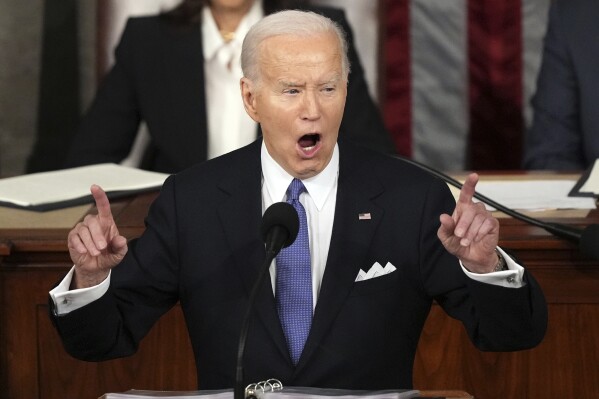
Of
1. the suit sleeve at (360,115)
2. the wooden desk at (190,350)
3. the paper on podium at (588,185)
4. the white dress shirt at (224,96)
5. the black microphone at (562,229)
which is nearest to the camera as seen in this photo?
the black microphone at (562,229)

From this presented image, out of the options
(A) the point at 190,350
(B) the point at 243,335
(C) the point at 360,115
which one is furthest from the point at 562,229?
(C) the point at 360,115

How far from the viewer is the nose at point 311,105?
1.84 metres

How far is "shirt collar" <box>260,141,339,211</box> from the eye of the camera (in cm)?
197

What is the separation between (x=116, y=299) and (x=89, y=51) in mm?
2346

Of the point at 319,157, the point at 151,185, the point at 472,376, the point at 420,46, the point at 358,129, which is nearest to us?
the point at 319,157

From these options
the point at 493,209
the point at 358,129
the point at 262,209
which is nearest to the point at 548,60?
the point at 358,129

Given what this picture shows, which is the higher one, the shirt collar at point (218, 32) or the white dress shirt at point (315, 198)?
the shirt collar at point (218, 32)

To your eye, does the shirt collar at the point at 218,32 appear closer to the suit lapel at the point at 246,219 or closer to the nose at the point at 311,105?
the suit lapel at the point at 246,219

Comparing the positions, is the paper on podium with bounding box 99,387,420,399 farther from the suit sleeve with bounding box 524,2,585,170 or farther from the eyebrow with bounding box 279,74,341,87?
the suit sleeve with bounding box 524,2,585,170

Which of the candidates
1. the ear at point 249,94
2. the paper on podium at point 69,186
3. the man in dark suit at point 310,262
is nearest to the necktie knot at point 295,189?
the man in dark suit at point 310,262

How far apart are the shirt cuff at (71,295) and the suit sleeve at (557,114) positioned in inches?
68.7

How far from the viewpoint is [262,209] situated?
→ 198cm

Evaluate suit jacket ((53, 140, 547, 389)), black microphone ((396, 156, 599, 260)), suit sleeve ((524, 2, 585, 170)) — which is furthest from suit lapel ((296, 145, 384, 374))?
suit sleeve ((524, 2, 585, 170))

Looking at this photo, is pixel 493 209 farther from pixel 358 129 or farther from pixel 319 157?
pixel 358 129
